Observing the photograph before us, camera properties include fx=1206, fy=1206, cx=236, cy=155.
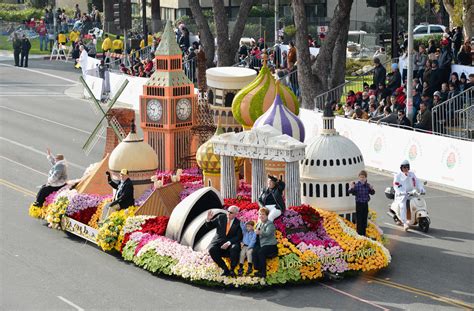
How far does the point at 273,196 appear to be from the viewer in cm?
2748

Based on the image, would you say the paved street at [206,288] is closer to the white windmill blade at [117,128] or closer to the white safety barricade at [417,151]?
the white safety barricade at [417,151]

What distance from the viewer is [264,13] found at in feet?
274

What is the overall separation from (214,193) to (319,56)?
65.0 ft

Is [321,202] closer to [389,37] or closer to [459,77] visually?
[459,77]

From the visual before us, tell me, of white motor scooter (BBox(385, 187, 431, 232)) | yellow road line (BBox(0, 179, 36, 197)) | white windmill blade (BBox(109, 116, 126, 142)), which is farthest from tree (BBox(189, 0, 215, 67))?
white motor scooter (BBox(385, 187, 431, 232))

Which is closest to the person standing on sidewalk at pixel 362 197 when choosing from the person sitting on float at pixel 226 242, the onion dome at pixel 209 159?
the person sitting on float at pixel 226 242

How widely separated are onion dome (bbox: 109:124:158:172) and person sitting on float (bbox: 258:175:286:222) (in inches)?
170

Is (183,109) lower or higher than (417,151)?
higher

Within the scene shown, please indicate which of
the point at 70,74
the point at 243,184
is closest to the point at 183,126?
the point at 243,184

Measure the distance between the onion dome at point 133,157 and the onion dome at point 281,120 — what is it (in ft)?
9.72

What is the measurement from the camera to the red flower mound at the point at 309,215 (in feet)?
89.7

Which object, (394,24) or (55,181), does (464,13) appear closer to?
(394,24)

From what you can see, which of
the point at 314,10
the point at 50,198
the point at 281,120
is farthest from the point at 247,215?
the point at 314,10

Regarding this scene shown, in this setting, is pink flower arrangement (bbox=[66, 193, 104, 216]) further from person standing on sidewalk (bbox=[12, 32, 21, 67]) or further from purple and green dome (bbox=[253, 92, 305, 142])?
person standing on sidewalk (bbox=[12, 32, 21, 67])
